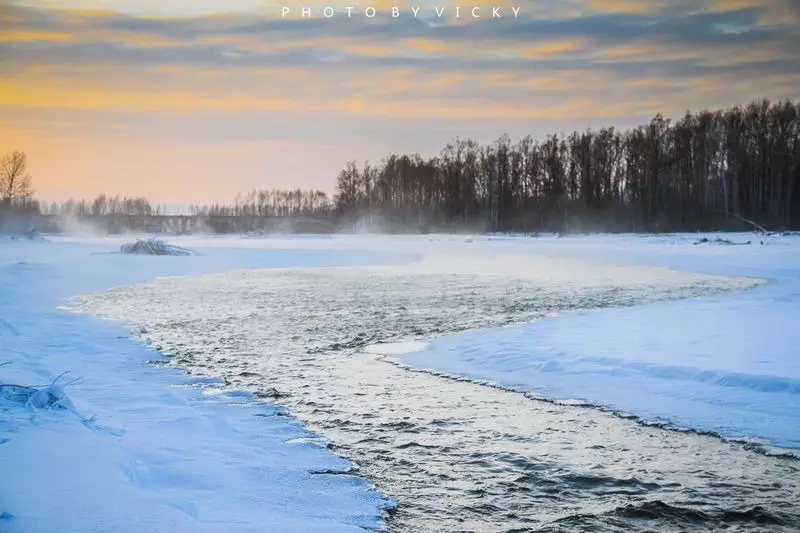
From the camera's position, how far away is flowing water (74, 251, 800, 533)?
437cm

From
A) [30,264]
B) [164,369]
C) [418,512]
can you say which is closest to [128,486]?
[418,512]

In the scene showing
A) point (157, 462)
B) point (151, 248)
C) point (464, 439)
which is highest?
point (151, 248)

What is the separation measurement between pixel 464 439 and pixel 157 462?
98.1 inches

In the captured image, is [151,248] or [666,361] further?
[151,248]

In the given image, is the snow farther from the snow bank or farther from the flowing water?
the snow bank

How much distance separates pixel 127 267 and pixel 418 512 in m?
24.4

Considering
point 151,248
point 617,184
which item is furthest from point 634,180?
point 151,248

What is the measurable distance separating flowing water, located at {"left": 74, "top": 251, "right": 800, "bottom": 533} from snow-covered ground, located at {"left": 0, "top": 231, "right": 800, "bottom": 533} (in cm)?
43

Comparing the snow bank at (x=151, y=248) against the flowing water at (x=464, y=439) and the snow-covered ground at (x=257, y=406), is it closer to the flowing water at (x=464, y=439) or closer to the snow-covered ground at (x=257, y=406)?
the snow-covered ground at (x=257, y=406)

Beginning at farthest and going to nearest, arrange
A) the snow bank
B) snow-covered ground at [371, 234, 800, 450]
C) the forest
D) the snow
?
the forest
the snow bank
snow-covered ground at [371, 234, 800, 450]
the snow

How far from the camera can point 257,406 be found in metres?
6.87

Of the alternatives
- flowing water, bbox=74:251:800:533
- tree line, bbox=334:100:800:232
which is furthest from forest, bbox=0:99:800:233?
flowing water, bbox=74:251:800:533

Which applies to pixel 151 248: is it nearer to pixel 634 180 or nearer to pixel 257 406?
pixel 257 406

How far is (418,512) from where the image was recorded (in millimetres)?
4332
